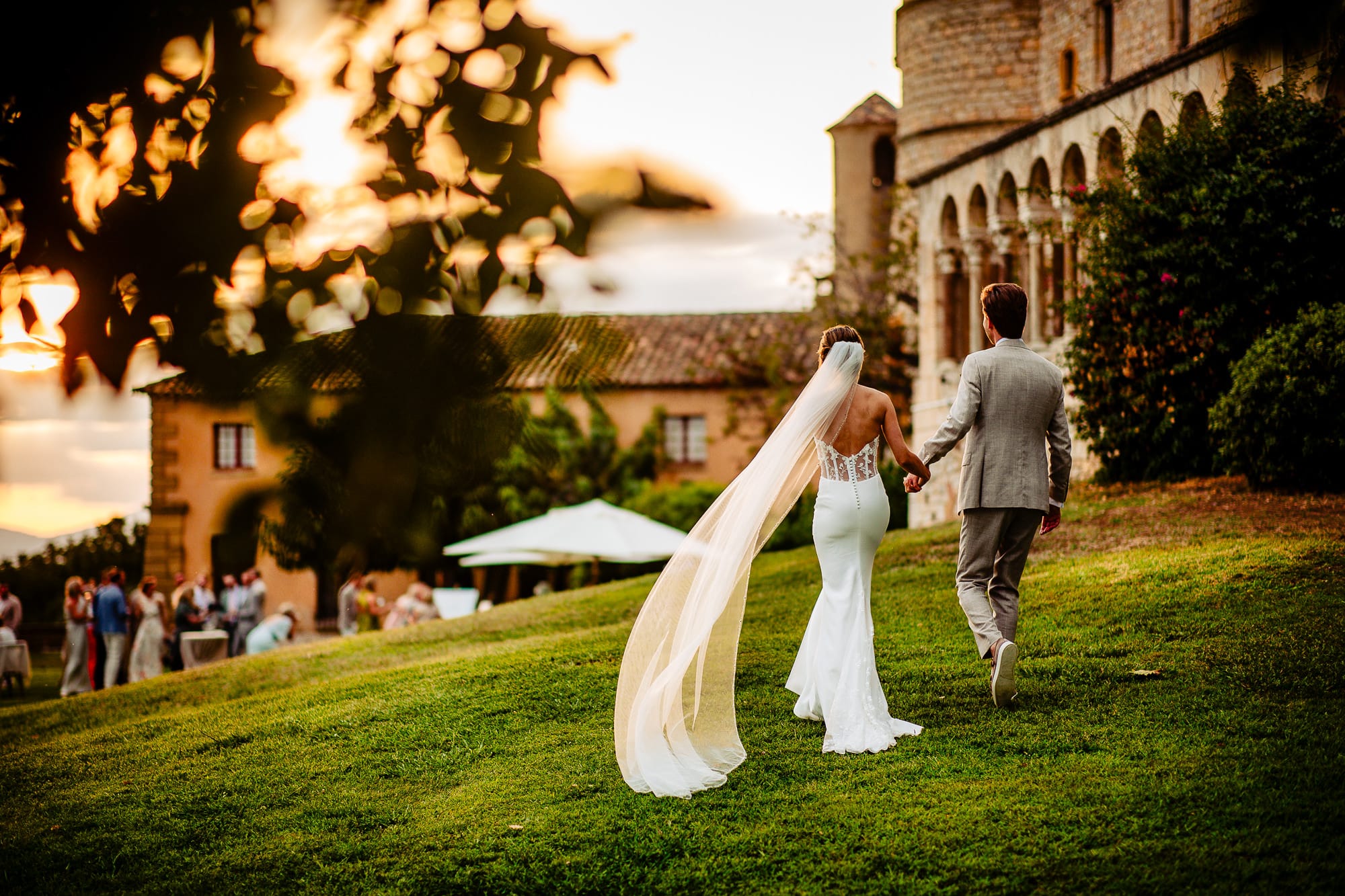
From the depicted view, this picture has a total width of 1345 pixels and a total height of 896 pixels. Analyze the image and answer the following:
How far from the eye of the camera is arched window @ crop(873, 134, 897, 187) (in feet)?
134

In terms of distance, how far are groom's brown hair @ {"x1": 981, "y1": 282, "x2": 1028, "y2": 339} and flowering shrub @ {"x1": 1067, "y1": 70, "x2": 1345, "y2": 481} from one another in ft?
27.8

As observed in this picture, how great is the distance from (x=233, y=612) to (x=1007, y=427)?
16521 mm

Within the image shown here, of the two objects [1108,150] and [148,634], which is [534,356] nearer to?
[148,634]

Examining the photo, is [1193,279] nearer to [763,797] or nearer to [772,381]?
[763,797]

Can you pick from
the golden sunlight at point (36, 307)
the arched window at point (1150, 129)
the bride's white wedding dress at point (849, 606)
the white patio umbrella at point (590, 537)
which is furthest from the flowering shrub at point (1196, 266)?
the golden sunlight at point (36, 307)

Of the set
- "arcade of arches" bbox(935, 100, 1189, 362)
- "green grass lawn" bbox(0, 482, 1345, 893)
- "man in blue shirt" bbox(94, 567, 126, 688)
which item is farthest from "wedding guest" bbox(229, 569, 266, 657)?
"arcade of arches" bbox(935, 100, 1189, 362)

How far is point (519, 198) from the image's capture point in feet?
7.97

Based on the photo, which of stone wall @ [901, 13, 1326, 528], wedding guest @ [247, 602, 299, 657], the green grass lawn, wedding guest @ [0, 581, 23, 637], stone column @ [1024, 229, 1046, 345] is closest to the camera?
the green grass lawn

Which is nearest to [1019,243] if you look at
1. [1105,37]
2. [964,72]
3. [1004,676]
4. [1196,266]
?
[1105,37]

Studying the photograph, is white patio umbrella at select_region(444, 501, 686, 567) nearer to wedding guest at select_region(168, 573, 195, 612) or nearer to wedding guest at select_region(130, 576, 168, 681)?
wedding guest at select_region(168, 573, 195, 612)

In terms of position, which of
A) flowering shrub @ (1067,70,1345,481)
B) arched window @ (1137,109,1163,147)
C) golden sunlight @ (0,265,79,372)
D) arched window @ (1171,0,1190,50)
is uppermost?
arched window @ (1171,0,1190,50)

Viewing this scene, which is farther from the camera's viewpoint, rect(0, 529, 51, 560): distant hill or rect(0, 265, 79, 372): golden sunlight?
rect(0, 265, 79, 372): golden sunlight

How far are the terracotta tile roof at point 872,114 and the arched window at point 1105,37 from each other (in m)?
12.1

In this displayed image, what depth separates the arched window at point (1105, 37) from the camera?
1132 inches
